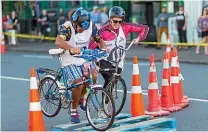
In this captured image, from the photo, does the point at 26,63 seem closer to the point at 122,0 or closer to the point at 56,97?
the point at 122,0

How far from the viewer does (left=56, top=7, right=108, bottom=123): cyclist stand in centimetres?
802

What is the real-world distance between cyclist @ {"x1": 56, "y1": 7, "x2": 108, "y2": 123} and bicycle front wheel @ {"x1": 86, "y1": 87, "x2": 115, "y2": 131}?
0.33 metres

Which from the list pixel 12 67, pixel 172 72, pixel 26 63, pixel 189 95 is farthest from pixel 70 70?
pixel 26 63

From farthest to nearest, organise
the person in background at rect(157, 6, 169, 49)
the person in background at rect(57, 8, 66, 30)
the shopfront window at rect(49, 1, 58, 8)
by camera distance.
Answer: the shopfront window at rect(49, 1, 58, 8), the person in background at rect(57, 8, 66, 30), the person in background at rect(157, 6, 169, 49)

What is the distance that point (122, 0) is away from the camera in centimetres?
2586

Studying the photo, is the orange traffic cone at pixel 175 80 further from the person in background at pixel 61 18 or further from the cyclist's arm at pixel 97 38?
the person in background at pixel 61 18

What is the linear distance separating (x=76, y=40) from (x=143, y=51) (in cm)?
1422

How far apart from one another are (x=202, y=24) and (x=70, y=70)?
12.6m

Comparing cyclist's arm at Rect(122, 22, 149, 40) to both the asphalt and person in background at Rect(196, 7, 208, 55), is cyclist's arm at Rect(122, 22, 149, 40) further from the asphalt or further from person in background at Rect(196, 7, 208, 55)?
person in background at Rect(196, 7, 208, 55)

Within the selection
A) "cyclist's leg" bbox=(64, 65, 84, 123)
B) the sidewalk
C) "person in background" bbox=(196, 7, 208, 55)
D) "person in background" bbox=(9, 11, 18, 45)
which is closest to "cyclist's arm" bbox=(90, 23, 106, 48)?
"cyclist's leg" bbox=(64, 65, 84, 123)

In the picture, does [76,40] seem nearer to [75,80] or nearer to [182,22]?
[75,80]

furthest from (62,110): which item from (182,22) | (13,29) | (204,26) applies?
(13,29)

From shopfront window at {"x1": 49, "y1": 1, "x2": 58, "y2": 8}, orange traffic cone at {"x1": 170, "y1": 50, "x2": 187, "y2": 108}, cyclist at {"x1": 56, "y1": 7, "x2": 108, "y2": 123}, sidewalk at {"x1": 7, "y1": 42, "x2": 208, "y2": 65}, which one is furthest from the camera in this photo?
shopfront window at {"x1": 49, "y1": 1, "x2": 58, "y2": 8}

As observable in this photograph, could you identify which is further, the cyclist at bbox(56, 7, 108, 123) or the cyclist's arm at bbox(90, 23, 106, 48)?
the cyclist's arm at bbox(90, 23, 106, 48)
